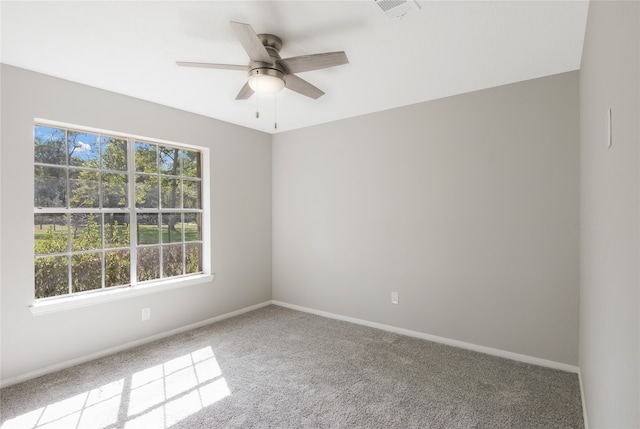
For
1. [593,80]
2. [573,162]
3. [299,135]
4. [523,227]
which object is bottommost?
[523,227]

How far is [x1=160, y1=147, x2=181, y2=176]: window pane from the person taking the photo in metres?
3.72

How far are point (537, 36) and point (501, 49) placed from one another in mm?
228

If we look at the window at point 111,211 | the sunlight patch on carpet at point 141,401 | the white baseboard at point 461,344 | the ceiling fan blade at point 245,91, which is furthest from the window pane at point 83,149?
the white baseboard at point 461,344

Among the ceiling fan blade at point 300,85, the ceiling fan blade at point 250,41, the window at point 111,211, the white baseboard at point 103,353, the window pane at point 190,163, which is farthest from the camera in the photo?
the window pane at point 190,163

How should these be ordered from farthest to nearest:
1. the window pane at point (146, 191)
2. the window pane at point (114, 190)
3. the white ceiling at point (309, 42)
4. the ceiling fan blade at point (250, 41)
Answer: the window pane at point (146, 191), the window pane at point (114, 190), the white ceiling at point (309, 42), the ceiling fan blade at point (250, 41)

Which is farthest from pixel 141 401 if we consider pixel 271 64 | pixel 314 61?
pixel 314 61

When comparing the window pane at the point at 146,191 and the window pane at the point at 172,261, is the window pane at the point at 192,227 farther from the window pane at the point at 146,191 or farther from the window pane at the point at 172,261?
the window pane at the point at 146,191

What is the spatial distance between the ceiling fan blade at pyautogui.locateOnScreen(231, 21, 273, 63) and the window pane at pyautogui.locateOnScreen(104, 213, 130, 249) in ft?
7.45

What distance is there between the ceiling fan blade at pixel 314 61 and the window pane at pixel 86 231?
241cm

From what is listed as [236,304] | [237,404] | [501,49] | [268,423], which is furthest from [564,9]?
[236,304]

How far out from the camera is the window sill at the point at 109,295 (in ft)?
9.04

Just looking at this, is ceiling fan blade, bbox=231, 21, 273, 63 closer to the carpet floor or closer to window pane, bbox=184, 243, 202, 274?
the carpet floor

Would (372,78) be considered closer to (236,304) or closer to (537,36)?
(537,36)

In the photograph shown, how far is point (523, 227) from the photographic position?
294 cm
